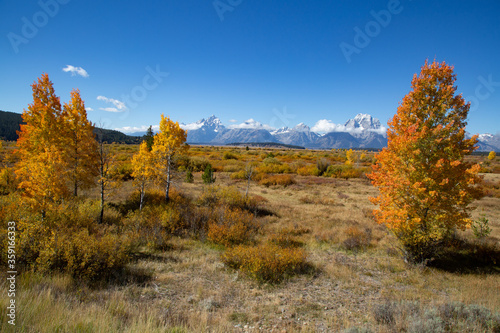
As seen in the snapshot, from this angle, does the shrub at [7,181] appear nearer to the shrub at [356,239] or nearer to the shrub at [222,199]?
the shrub at [222,199]

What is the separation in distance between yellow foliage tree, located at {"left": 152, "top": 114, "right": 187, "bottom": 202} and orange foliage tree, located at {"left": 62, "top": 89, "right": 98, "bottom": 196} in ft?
12.5

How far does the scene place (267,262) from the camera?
809 cm

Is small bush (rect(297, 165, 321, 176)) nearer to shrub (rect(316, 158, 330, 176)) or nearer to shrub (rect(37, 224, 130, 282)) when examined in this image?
shrub (rect(316, 158, 330, 176))

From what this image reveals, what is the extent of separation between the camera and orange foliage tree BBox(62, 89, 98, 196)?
14109mm

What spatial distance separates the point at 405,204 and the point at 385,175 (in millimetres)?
1301

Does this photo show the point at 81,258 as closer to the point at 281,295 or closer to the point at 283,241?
the point at 281,295

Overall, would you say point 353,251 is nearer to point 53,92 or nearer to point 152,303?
point 152,303

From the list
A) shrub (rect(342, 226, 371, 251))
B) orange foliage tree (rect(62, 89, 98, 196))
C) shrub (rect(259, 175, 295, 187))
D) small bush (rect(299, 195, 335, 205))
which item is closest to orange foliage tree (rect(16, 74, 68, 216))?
orange foliage tree (rect(62, 89, 98, 196))

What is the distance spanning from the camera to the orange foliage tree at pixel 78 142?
14109 mm

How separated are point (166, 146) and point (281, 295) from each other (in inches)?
497

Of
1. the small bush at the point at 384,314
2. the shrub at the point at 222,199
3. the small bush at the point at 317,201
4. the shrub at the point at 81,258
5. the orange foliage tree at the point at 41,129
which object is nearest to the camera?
the small bush at the point at 384,314

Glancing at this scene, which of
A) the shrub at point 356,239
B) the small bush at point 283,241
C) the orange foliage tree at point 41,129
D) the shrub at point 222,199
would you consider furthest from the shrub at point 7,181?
the shrub at point 356,239

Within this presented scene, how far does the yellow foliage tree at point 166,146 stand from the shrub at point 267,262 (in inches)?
343

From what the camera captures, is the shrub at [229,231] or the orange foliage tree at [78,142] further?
the orange foliage tree at [78,142]
